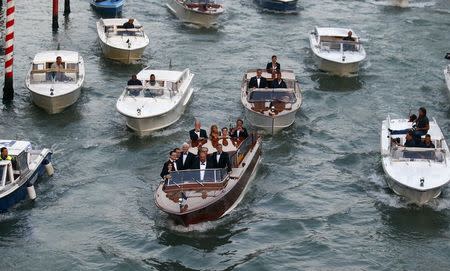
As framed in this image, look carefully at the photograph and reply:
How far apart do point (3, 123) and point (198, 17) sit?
18.7 meters

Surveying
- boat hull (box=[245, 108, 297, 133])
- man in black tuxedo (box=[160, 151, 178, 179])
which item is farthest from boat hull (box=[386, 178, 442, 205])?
man in black tuxedo (box=[160, 151, 178, 179])

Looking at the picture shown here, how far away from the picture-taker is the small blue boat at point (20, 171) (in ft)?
97.0

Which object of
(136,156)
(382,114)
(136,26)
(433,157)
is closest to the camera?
(433,157)

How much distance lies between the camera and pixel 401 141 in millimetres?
33219

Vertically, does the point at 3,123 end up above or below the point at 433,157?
below

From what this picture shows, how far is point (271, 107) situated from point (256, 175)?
4.72 metres

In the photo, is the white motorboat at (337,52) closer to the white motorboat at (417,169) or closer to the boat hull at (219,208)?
the white motorboat at (417,169)

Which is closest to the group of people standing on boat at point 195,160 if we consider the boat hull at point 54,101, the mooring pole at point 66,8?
the boat hull at point 54,101

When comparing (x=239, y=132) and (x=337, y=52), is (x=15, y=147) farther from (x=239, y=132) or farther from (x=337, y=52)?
(x=337, y=52)

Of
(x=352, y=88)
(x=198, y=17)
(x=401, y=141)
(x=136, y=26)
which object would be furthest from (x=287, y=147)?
(x=198, y=17)

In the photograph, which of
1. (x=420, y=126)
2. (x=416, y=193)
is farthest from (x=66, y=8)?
(x=416, y=193)

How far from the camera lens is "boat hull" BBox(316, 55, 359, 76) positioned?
44.7 m

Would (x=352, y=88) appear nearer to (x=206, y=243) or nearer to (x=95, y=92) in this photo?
(x=95, y=92)

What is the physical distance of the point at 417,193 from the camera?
99.6 feet
